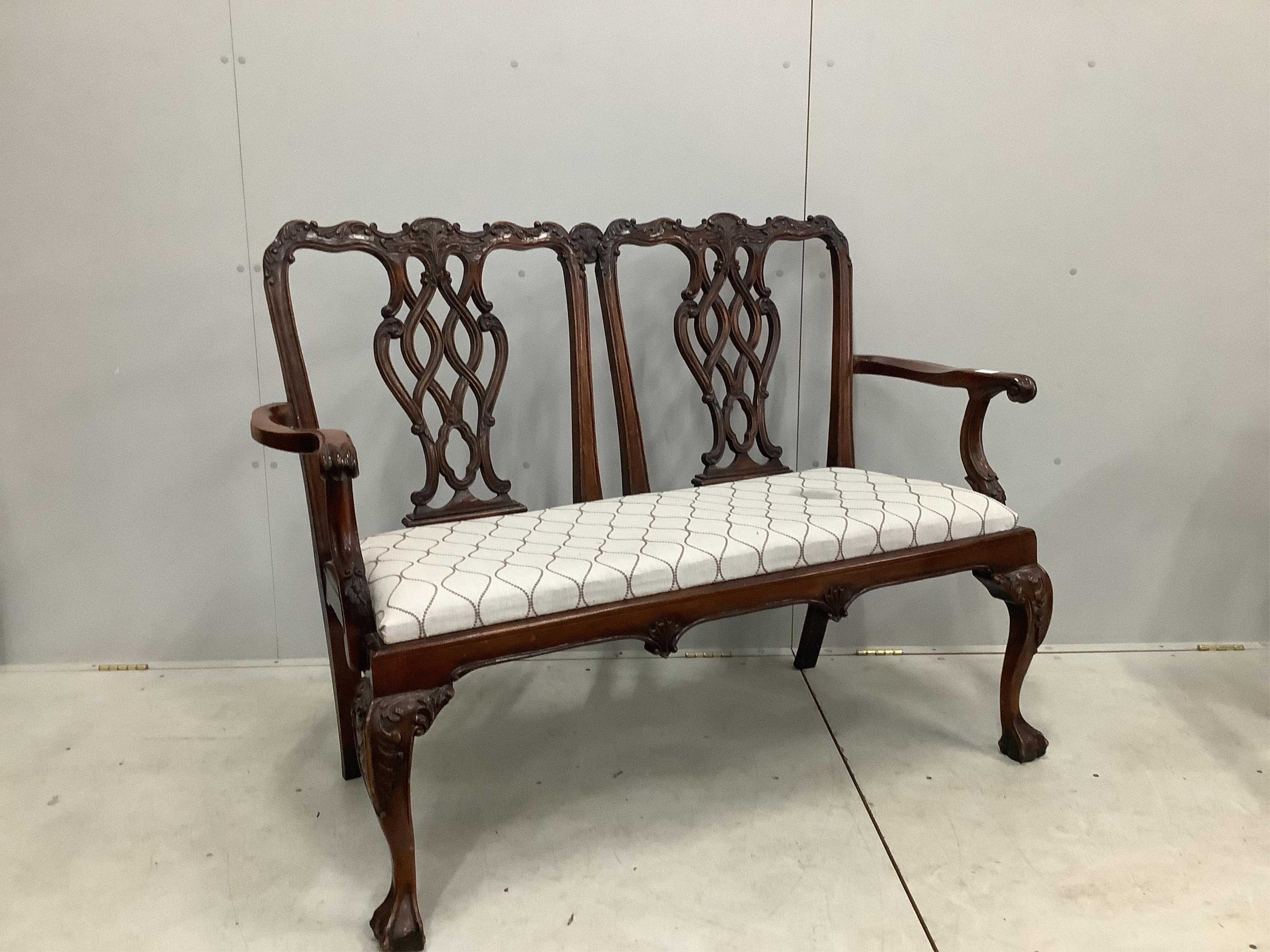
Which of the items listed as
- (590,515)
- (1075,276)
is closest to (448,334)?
(590,515)

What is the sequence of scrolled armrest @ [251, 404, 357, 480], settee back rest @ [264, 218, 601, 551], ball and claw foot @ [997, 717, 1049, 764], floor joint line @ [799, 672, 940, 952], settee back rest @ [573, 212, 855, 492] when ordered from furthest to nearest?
settee back rest @ [573, 212, 855, 492] → ball and claw foot @ [997, 717, 1049, 764] → settee back rest @ [264, 218, 601, 551] → floor joint line @ [799, 672, 940, 952] → scrolled armrest @ [251, 404, 357, 480]

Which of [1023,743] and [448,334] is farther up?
[448,334]

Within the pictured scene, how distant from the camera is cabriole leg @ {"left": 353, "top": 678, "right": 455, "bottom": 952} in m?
1.27

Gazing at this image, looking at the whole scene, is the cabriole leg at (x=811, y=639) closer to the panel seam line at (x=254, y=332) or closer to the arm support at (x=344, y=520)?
the arm support at (x=344, y=520)

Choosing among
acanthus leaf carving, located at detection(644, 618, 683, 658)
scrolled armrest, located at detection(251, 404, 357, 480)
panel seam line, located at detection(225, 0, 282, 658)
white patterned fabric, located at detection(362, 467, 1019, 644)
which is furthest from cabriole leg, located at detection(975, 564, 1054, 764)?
panel seam line, located at detection(225, 0, 282, 658)

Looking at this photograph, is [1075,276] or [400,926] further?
[1075,276]

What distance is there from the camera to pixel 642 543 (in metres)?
1.49

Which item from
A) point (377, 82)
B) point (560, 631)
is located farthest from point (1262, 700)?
point (377, 82)

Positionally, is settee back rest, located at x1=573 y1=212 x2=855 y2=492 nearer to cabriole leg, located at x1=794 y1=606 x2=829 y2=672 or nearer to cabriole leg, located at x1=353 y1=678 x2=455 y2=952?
cabriole leg, located at x1=794 y1=606 x2=829 y2=672

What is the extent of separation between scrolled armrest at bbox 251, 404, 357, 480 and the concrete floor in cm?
72

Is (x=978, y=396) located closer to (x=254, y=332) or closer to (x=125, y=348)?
(x=254, y=332)

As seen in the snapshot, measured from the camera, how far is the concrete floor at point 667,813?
139 cm

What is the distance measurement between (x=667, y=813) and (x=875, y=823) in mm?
377

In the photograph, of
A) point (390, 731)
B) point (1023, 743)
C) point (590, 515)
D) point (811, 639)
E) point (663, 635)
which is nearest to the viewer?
point (390, 731)
